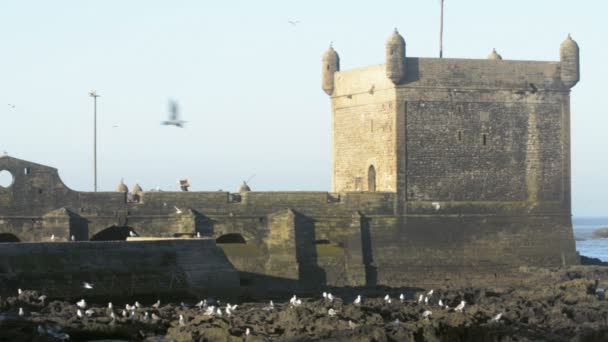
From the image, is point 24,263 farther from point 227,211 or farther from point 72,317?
point 227,211

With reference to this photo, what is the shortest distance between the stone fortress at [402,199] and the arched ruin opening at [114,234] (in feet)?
0.16

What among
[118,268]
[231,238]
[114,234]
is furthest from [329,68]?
[118,268]

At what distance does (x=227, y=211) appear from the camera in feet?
141

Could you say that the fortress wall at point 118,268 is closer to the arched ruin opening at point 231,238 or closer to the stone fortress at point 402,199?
the stone fortress at point 402,199

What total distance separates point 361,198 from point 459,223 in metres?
3.23

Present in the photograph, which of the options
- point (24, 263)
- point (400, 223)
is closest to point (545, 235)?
point (400, 223)

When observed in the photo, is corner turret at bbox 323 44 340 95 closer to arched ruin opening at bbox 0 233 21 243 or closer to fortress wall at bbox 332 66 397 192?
fortress wall at bbox 332 66 397 192

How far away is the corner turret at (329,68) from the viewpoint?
4778 centimetres

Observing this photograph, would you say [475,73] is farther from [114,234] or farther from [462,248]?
[114,234]

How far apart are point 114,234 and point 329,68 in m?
9.81

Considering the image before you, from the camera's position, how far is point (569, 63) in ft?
152

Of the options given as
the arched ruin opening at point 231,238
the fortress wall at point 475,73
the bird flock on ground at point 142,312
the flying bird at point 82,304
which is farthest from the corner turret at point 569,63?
the flying bird at point 82,304

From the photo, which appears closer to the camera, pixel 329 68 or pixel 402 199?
pixel 402 199

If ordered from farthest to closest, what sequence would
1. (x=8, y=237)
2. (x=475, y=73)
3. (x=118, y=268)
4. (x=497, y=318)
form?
(x=475, y=73), (x=8, y=237), (x=118, y=268), (x=497, y=318)
